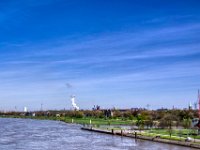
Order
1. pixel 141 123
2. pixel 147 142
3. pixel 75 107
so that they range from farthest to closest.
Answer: pixel 75 107, pixel 141 123, pixel 147 142

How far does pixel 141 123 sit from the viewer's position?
67000 millimetres

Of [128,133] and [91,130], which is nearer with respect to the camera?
[128,133]

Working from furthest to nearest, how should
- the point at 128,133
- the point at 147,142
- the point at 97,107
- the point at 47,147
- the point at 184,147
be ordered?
the point at 97,107, the point at 128,133, the point at 147,142, the point at 47,147, the point at 184,147

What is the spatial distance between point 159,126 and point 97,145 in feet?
68.1

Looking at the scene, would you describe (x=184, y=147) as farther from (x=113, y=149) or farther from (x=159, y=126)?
(x=159, y=126)

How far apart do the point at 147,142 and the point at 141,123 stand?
21.0 m

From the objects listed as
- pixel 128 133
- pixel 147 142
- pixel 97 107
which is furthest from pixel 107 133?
pixel 97 107

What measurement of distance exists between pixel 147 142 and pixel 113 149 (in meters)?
6.57

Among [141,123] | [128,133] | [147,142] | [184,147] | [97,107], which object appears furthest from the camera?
[97,107]

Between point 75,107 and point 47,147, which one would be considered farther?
point 75,107

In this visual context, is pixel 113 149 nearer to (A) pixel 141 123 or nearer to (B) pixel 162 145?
(B) pixel 162 145

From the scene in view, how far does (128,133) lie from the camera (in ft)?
184

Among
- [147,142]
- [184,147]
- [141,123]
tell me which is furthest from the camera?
[141,123]

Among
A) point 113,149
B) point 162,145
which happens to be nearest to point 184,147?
point 162,145
